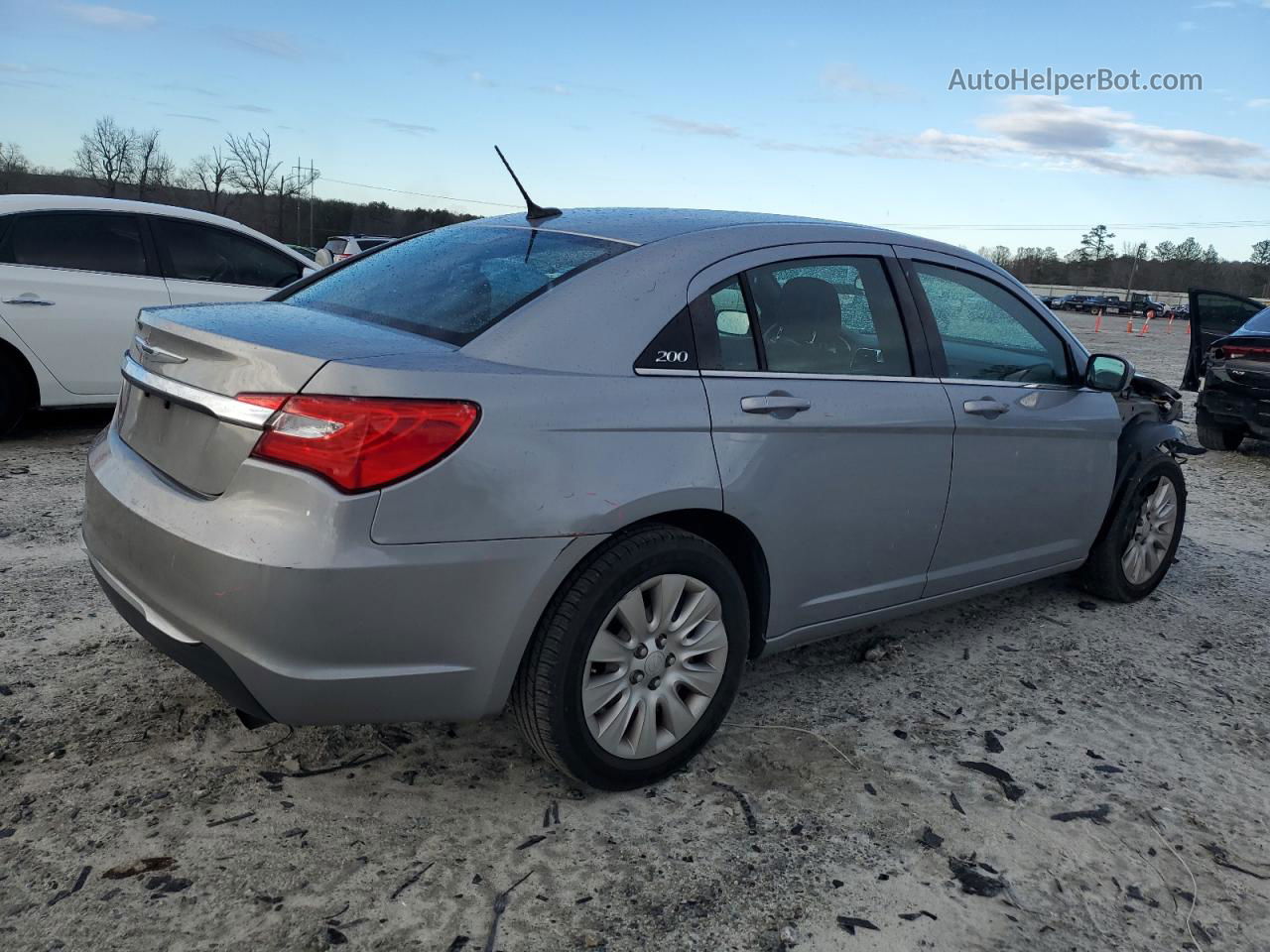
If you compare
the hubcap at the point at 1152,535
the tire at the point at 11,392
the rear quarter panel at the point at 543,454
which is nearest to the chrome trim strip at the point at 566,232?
the rear quarter panel at the point at 543,454

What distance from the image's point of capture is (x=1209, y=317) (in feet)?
36.1

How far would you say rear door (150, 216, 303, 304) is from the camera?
763 centimetres

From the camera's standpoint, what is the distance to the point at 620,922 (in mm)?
2455

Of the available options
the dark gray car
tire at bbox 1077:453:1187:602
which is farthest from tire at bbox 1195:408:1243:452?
the dark gray car

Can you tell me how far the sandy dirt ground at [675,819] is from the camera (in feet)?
8.02

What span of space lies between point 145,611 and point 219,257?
581 cm

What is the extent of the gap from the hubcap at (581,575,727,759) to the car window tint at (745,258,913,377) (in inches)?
31.3

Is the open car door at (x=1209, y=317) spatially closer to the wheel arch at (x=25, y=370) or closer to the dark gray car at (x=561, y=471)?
the dark gray car at (x=561, y=471)

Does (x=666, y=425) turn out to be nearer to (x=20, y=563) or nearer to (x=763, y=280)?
(x=763, y=280)

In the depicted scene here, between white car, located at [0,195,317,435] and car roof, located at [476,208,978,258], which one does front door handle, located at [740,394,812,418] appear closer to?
car roof, located at [476,208,978,258]

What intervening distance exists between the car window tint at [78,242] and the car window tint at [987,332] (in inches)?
230

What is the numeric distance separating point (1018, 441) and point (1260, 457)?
7.64 meters

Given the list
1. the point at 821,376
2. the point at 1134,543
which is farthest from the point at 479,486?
the point at 1134,543

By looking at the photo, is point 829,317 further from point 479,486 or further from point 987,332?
point 479,486
